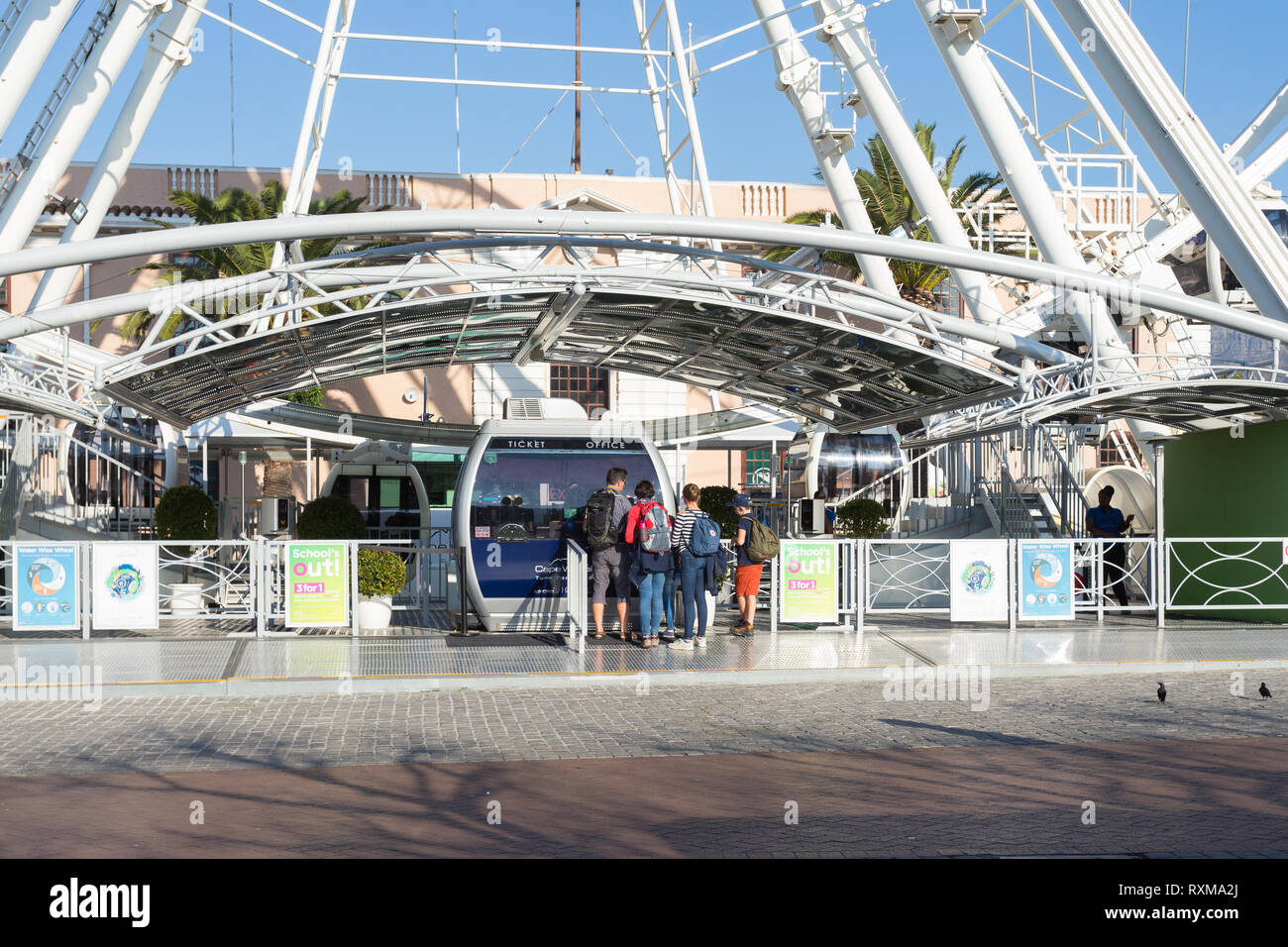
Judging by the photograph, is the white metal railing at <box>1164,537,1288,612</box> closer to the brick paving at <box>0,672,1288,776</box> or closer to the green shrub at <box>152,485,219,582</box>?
the brick paving at <box>0,672,1288,776</box>

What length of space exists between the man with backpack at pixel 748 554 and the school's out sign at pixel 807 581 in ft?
1.15

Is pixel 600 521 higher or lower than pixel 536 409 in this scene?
lower

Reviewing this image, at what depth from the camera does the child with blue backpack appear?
14.6 m

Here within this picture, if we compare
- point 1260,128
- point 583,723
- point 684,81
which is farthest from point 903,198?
point 583,723

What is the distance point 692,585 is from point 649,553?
0.70m

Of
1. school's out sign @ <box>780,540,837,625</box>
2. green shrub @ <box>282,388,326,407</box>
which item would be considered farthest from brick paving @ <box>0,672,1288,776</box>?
green shrub @ <box>282,388,326,407</box>

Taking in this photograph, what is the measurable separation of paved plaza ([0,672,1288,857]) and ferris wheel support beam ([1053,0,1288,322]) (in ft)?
30.8

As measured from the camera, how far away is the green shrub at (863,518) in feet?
72.6

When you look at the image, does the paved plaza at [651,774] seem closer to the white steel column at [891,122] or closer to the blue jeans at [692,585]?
the blue jeans at [692,585]

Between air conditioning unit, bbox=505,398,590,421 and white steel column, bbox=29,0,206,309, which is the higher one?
white steel column, bbox=29,0,206,309

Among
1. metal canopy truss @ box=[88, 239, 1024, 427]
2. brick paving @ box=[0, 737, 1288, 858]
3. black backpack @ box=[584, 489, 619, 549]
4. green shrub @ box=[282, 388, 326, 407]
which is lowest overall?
→ brick paving @ box=[0, 737, 1288, 858]

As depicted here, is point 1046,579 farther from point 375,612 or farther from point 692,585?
point 375,612

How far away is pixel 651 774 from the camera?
8.63 meters
